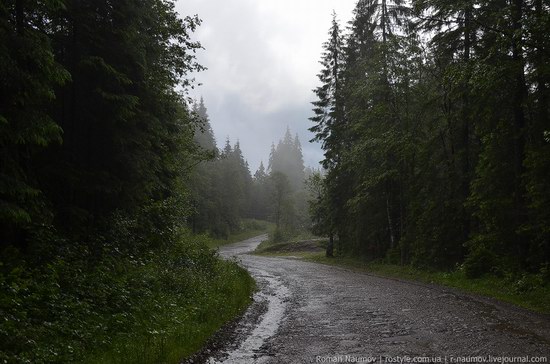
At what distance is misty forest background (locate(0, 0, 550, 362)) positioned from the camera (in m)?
9.09

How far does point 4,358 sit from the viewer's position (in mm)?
6148

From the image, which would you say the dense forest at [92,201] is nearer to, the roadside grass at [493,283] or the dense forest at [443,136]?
the roadside grass at [493,283]

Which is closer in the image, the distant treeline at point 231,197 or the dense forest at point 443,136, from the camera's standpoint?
the dense forest at point 443,136

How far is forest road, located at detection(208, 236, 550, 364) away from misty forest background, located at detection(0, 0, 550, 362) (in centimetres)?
→ 135

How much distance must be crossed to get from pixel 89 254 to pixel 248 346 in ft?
18.7

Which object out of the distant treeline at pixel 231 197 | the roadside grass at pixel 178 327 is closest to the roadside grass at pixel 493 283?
the roadside grass at pixel 178 327

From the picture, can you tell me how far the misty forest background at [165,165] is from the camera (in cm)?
909

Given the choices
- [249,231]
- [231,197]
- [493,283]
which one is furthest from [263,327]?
[249,231]

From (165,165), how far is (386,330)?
11.9 meters

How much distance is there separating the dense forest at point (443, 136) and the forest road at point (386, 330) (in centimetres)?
420

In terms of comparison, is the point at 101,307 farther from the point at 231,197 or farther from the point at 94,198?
the point at 231,197

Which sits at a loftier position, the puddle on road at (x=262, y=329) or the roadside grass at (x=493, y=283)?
the roadside grass at (x=493, y=283)

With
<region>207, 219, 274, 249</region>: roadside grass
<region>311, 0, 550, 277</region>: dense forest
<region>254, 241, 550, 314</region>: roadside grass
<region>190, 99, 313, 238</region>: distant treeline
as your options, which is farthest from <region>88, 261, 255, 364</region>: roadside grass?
<region>207, 219, 274, 249</region>: roadside grass

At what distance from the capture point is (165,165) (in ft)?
61.2
